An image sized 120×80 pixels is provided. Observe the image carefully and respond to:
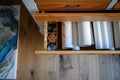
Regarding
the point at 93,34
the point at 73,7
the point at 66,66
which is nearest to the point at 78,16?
the point at 73,7

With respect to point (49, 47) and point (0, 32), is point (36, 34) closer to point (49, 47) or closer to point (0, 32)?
point (0, 32)

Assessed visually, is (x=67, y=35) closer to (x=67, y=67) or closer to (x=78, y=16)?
(x=78, y=16)

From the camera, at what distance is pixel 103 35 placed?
926mm

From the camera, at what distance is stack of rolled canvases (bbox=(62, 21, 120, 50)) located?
2.96ft

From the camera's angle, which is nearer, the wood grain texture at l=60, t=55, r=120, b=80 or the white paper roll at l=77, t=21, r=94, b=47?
the white paper roll at l=77, t=21, r=94, b=47

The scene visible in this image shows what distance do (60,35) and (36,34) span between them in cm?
73

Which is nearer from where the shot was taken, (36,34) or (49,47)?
(49,47)

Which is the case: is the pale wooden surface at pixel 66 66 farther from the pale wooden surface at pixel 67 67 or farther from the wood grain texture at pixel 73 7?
the wood grain texture at pixel 73 7

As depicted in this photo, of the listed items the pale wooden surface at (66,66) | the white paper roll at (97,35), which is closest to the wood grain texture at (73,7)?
the white paper roll at (97,35)

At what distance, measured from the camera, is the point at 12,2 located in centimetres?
180

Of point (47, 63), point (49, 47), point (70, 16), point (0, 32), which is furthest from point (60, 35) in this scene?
point (0, 32)

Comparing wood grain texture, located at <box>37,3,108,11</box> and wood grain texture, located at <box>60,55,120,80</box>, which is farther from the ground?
wood grain texture, located at <box>37,3,108,11</box>

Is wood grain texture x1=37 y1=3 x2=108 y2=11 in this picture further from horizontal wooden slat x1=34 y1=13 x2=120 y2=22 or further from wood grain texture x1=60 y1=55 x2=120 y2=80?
wood grain texture x1=60 y1=55 x2=120 y2=80

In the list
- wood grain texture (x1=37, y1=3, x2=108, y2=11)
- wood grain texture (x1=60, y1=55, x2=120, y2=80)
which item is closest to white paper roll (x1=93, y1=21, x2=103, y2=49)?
wood grain texture (x1=37, y1=3, x2=108, y2=11)
